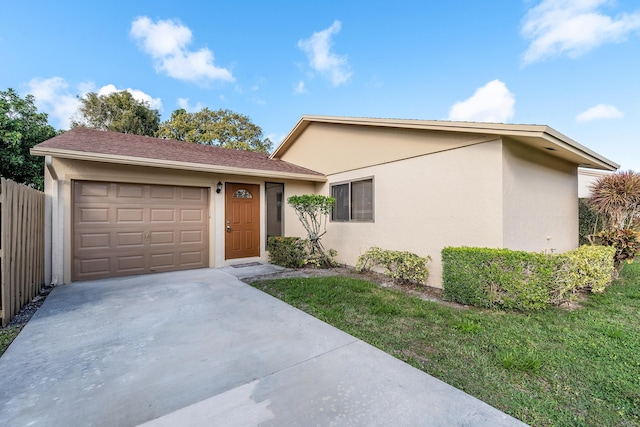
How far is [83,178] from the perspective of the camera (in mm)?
5719

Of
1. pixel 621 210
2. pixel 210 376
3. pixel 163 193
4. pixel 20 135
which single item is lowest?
pixel 210 376

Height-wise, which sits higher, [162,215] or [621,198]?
[621,198]

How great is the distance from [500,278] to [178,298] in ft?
17.1

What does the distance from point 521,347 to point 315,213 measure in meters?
5.13

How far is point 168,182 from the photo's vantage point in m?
6.61

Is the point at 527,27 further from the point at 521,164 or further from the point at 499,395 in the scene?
the point at 499,395

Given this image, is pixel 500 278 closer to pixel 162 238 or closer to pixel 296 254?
pixel 296 254

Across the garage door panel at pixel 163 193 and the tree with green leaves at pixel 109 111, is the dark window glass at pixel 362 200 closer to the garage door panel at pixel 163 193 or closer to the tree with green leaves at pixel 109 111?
the garage door panel at pixel 163 193

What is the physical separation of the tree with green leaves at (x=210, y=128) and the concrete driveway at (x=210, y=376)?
1875 cm

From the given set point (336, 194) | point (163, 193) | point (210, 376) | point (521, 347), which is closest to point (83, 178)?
point (163, 193)

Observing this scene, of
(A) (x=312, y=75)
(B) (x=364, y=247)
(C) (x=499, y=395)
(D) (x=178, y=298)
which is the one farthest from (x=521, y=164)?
(A) (x=312, y=75)

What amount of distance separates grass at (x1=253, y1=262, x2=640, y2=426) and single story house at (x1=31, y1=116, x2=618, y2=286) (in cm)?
146

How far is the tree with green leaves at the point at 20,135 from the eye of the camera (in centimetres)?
859

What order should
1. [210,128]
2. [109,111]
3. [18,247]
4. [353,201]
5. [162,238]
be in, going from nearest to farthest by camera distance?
1. [18,247]
2. [162,238]
3. [353,201]
4. [210,128]
5. [109,111]
